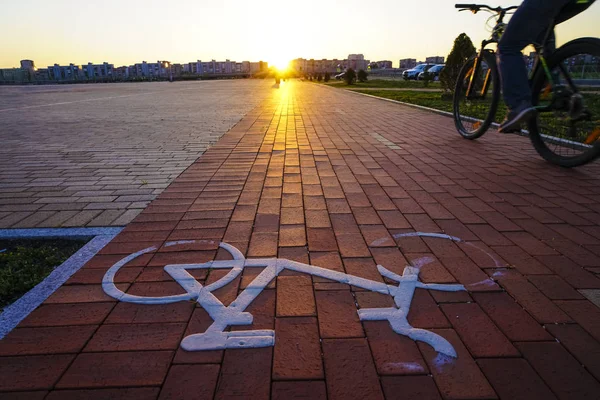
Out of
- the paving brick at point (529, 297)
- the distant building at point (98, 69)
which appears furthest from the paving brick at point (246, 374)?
the distant building at point (98, 69)

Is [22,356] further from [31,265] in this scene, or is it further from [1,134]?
[1,134]

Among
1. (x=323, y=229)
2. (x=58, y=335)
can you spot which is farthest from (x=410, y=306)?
(x=58, y=335)

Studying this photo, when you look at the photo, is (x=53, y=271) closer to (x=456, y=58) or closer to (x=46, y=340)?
(x=46, y=340)

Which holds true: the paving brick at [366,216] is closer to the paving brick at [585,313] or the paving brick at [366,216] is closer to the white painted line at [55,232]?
the paving brick at [585,313]

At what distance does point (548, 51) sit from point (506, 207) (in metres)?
2.27

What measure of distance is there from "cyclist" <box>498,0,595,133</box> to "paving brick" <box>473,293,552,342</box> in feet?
10.1

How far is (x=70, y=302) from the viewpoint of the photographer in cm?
208

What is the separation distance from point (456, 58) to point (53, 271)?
618 inches

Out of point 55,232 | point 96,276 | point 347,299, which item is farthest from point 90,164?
point 347,299

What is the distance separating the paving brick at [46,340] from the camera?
1.73 metres

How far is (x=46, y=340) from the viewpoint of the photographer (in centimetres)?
179

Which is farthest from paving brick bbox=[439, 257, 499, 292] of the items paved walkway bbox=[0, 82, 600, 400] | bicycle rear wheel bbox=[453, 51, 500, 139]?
bicycle rear wheel bbox=[453, 51, 500, 139]

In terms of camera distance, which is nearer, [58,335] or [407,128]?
[58,335]

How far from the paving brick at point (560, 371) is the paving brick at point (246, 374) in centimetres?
110
